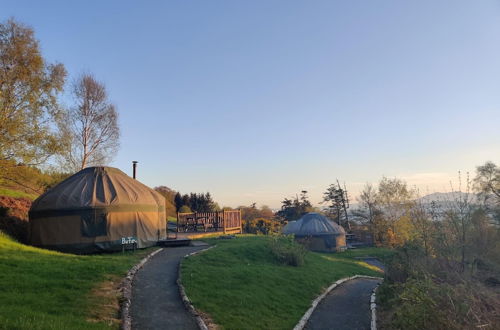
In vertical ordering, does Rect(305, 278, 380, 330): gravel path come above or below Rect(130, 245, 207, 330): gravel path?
below

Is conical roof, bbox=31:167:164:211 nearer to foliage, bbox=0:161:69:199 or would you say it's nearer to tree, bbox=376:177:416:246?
foliage, bbox=0:161:69:199

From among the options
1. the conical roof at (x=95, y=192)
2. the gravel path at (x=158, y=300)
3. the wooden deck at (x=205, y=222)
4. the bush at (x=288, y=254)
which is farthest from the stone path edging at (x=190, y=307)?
the wooden deck at (x=205, y=222)

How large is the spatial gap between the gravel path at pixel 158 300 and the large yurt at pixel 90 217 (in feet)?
11.7

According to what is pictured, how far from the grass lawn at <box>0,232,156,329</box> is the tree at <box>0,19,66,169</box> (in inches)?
251

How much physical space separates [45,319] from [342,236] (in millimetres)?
27164

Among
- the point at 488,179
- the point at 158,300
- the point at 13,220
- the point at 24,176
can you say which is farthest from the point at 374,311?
the point at 488,179

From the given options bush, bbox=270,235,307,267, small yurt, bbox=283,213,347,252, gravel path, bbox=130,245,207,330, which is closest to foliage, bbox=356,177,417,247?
small yurt, bbox=283,213,347,252

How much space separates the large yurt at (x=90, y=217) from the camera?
13844 millimetres

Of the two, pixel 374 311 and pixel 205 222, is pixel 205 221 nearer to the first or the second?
pixel 205 222

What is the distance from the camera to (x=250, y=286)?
32.4ft

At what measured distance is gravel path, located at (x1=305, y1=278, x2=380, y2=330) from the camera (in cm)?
873

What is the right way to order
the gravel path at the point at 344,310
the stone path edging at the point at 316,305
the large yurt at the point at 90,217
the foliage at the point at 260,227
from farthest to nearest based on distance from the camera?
the foliage at the point at 260,227, the large yurt at the point at 90,217, the gravel path at the point at 344,310, the stone path edging at the point at 316,305

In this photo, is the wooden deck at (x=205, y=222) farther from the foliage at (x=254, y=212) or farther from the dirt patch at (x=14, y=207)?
the foliage at (x=254, y=212)

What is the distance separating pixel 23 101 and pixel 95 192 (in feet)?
18.1
